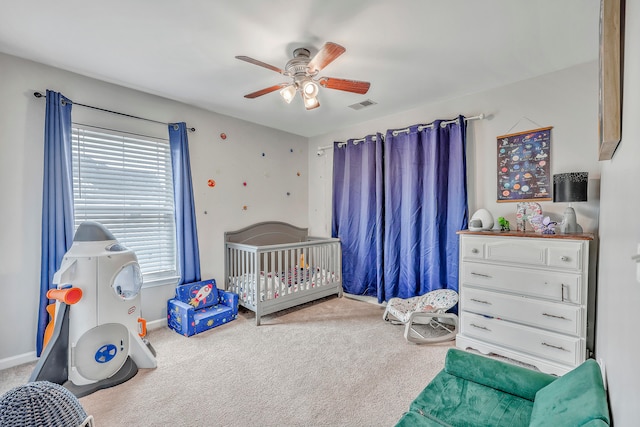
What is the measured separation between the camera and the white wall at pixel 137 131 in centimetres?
221

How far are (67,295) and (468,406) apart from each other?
2347mm

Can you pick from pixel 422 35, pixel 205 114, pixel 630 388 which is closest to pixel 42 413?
pixel 630 388

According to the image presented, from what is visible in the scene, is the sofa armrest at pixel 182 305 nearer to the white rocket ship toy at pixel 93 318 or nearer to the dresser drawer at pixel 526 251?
the white rocket ship toy at pixel 93 318

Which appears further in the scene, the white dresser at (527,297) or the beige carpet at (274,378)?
the white dresser at (527,297)

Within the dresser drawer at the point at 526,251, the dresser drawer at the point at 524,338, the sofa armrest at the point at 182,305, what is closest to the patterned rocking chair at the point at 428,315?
the dresser drawer at the point at 524,338

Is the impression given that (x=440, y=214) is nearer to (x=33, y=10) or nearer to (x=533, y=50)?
(x=533, y=50)

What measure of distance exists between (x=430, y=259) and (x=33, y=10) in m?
3.59

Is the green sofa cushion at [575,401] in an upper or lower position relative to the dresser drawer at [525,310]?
upper

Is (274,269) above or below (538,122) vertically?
below

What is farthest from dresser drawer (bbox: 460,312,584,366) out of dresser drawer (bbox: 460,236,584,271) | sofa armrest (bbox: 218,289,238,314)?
sofa armrest (bbox: 218,289,238,314)

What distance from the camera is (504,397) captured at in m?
1.29

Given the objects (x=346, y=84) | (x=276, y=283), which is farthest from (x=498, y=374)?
(x=276, y=283)

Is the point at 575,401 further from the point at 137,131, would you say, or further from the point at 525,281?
the point at 137,131

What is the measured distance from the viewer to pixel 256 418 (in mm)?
1675
